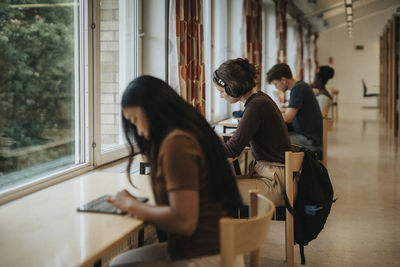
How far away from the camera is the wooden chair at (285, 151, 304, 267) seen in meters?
2.56

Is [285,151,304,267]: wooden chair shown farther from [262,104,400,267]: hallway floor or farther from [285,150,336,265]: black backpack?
[262,104,400,267]: hallway floor

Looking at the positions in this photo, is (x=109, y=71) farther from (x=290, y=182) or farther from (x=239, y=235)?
(x=239, y=235)

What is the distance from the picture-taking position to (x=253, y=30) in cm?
721

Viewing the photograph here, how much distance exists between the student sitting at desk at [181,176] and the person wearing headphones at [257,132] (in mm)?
1145

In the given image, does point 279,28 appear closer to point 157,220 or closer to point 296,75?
point 296,75

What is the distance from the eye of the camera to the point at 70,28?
9.78 feet

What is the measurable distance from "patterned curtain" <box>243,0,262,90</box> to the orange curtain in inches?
89.2

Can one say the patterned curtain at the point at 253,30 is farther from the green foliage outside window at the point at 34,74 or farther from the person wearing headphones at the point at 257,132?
the green foliage outside window at the point at 34,74

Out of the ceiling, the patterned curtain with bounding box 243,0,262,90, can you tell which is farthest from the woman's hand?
the ceiling

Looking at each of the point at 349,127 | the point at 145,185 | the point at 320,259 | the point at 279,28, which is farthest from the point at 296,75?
the point at 145,185

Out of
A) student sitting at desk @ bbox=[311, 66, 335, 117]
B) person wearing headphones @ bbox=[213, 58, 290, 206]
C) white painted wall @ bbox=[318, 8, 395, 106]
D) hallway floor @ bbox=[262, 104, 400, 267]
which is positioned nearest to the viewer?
person wearing headphones @ bbox=[213, 58, 290, 206]

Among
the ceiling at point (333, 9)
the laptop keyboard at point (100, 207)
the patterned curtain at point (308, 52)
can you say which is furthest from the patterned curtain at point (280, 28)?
the laptop keyboard at point (100, 207)

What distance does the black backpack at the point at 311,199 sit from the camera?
102 inches

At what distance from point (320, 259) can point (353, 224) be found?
0.90 m
